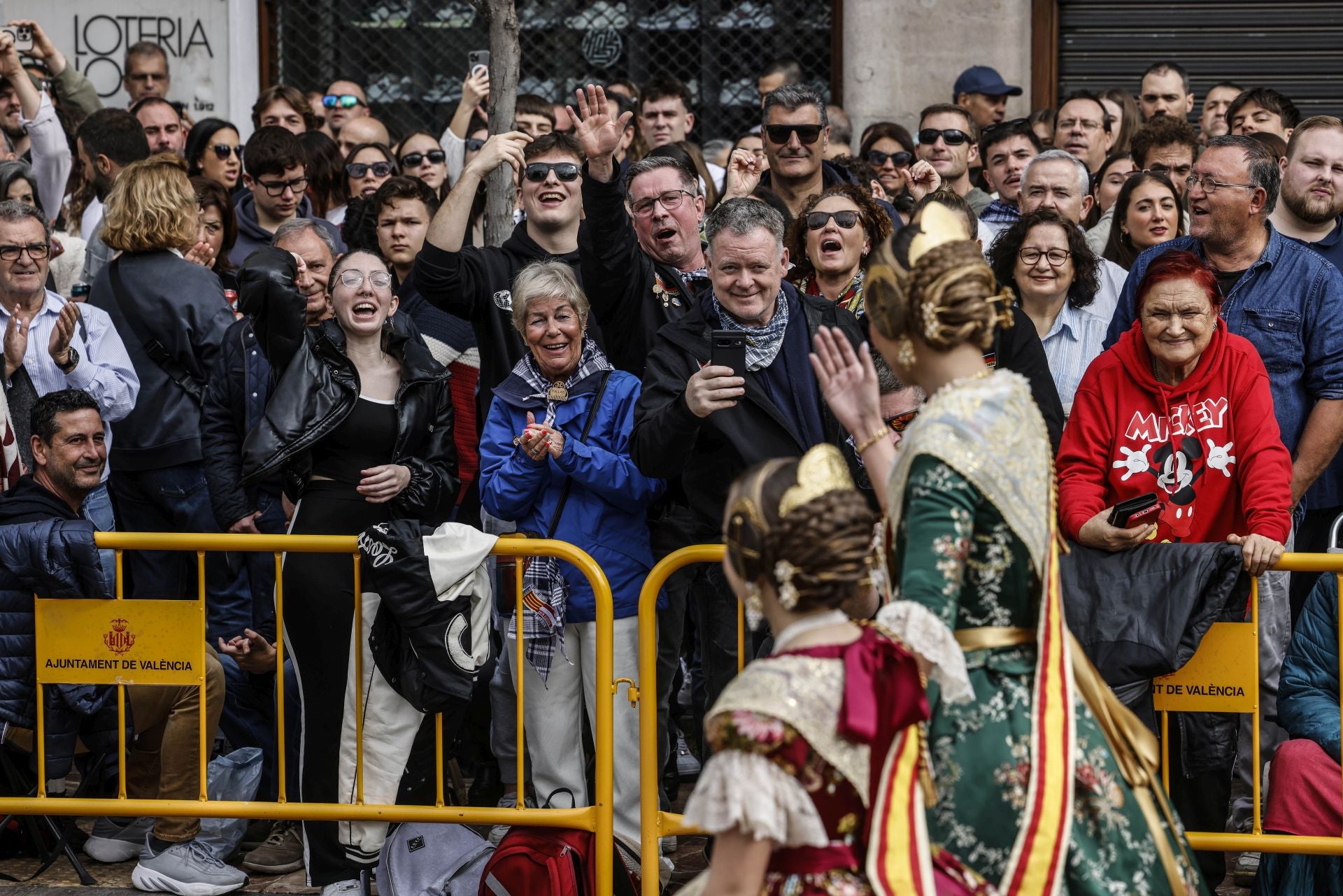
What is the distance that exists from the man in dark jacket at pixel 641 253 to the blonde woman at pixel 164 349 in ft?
5.34

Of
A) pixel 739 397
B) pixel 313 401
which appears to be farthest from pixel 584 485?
pixel 313 401

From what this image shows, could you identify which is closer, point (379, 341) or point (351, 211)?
point (379, 341)

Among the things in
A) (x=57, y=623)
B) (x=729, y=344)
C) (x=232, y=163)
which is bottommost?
(x=57, y=623)

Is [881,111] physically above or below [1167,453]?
above

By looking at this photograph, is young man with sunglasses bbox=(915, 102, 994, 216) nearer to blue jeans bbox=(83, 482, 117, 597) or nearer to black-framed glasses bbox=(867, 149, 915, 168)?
black-framed glasses bbox=(867, 149, 915, 168)

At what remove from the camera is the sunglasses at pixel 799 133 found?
23.3 ft

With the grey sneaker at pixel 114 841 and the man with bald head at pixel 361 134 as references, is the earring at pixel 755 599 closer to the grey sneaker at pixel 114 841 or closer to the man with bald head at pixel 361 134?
the grey sneaker at pixel 114 841

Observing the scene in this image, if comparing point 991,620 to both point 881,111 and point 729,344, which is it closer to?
point 729,344

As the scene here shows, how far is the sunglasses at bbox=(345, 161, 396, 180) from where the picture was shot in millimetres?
8516

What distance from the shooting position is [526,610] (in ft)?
18.0

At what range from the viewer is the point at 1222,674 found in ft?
16.4

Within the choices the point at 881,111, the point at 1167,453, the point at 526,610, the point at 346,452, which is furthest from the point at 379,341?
the point at 881,111

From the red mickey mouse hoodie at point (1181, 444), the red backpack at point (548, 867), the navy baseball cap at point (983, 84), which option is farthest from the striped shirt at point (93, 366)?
the navy baseball cap at point (983, 84)

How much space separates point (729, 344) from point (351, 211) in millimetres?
3181
